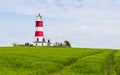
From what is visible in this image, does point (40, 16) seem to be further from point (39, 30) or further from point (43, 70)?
point (43, 70)

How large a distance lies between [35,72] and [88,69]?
5182 mm

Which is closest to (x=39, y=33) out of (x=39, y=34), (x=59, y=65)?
(x=39, y=34)

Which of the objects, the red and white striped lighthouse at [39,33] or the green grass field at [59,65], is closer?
the green grass field at [59,65]

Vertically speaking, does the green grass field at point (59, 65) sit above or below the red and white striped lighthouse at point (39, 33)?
below

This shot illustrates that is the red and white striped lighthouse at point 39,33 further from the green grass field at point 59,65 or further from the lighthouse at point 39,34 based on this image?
the green grass field at point 59,65

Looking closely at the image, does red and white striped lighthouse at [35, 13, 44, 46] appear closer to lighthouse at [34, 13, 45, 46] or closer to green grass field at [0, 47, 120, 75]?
lighthouse at [34, 13, 45, 46]

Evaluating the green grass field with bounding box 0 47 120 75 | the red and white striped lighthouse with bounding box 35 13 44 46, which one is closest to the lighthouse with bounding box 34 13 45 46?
the red and white striped lighthouse with bounding box 35 13 44 46

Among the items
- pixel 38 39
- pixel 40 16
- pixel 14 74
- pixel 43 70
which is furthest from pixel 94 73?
pixel 40 16

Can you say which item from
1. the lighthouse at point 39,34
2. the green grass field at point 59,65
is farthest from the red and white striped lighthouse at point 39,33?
the green grass field at point 59,65

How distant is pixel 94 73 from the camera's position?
2647 centimetres

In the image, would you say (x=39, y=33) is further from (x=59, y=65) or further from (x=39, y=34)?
(x=59, y=65)

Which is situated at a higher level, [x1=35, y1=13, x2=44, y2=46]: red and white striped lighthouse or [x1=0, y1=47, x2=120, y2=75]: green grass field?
[x1=35, y1=13, x2=44, y2=46]: red and white striped lighthouse

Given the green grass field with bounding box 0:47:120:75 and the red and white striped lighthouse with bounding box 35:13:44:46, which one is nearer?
the green grass field with bounding box 0:47:120:75

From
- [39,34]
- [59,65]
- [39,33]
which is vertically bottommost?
[59,65]
